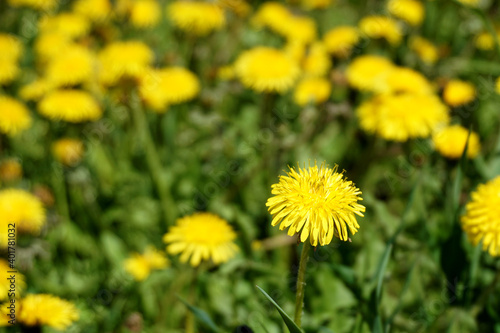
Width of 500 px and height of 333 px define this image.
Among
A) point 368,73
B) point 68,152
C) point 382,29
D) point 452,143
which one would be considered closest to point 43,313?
point 68,152

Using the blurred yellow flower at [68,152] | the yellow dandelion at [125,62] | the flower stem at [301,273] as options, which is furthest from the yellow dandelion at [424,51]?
the flower stem at [301,273]

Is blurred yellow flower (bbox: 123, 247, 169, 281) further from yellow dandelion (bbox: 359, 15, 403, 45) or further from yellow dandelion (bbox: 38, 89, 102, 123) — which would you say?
yellow dandelion (bbox: 359, 15, 403, 45)

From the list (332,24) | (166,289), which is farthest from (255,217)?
(332,24)

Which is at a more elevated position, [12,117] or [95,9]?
[95,9]

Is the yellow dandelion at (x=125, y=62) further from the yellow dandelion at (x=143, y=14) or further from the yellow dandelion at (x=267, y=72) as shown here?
the yellow dandelion at (x=143, y=14)

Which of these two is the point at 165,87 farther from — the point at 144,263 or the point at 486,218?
the point at 486,218
